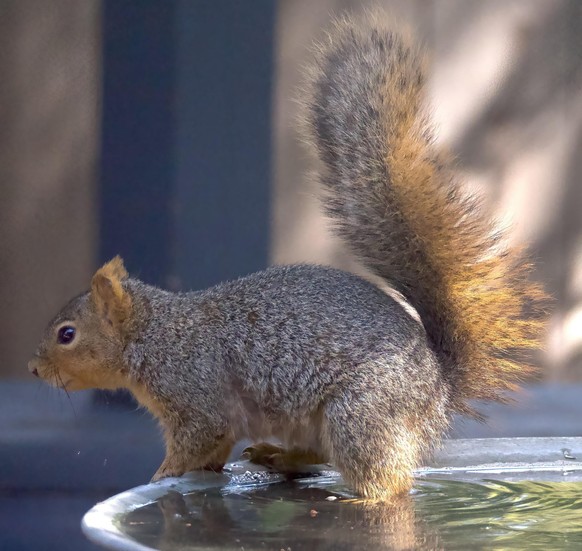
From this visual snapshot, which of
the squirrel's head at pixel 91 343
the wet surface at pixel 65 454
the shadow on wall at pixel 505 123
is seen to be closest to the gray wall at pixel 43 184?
the wet surface at pixel 65 454

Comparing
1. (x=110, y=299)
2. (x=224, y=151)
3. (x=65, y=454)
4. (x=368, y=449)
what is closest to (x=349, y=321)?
(x=368, y=449)

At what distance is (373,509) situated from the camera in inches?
74.6

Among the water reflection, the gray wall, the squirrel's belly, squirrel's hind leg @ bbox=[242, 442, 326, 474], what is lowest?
the water reflection

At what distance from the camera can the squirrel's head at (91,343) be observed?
2271 millimetres

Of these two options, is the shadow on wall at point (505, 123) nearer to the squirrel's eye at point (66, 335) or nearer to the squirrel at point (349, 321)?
the squirrel at point (349, 321)

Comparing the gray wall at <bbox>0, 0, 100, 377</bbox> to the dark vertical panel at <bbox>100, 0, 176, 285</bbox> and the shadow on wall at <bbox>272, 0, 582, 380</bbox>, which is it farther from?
the shadow on wall at <bbox>272, 0, 582, 380</bbox>

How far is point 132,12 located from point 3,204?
703 mm

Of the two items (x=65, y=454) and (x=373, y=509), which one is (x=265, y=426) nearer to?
(x=373, y=509)

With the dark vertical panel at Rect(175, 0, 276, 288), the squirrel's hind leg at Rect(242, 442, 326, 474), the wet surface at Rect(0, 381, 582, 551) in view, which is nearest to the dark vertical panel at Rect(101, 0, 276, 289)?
the dark vertical panel at Rect(175, 0, 276, 288)

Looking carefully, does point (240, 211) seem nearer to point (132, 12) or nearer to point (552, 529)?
point (132, 12)

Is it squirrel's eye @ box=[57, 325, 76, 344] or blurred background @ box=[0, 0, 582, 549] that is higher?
blurred background @ box=[0, 0, 582, 549]

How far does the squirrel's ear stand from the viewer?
2283 mm

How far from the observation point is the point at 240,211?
3.34 metres

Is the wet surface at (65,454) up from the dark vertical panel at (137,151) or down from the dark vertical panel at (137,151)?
down
